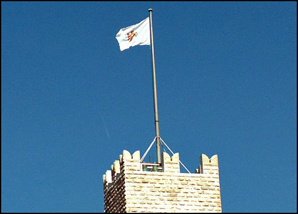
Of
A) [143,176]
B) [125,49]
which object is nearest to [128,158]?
[143,176]

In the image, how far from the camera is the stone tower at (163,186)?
60750 mm

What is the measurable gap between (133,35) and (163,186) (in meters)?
10.4

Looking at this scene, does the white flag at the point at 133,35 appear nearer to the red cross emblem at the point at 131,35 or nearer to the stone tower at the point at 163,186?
the red cross emblem at the point at 131,35

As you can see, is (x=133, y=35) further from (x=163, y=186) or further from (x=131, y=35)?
(x=163, y=186)

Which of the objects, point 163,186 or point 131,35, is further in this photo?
point 131,35

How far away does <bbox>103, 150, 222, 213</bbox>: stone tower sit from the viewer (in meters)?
60.8

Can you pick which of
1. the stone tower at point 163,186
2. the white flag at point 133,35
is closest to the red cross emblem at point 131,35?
the white flag at point 133,35

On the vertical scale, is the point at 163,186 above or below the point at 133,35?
below

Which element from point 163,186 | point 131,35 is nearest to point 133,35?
point 131,35

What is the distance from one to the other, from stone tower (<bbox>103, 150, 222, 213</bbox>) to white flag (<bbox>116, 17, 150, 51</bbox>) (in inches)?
326

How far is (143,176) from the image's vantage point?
61219 millimetres

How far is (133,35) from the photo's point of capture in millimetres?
68188

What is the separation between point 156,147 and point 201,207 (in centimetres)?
414

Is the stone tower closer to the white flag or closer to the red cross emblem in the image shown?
the white flag
